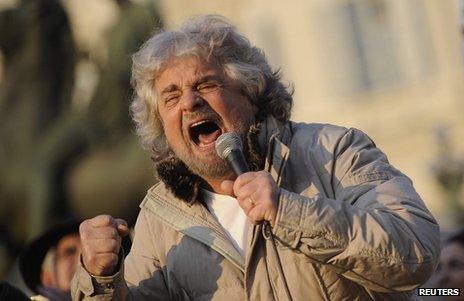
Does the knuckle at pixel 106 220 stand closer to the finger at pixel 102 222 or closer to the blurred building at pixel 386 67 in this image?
the finger at pixel 102 222

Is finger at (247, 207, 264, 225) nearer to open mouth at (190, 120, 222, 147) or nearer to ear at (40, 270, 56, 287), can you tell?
open mouth at (190, 120, 222, 147)

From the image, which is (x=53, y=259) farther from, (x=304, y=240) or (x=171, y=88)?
(x=304, y=240)

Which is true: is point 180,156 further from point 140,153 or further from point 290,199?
point 140,153

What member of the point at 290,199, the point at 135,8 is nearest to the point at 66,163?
the point at 135,8

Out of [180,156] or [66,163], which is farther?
[66,163]

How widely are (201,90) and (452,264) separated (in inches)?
100

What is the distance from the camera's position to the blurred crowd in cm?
1091

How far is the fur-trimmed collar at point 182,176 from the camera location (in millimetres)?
5000

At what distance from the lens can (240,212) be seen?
504 centimetres

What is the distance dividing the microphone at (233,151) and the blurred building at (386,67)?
32.5m

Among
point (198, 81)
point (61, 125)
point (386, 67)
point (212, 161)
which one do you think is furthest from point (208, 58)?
point (386, 67)

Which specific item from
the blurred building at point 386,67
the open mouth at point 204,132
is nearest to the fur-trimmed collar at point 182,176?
the open mouth at point 204,132

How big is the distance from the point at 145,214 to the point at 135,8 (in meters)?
5.71

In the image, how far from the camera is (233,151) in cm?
467
